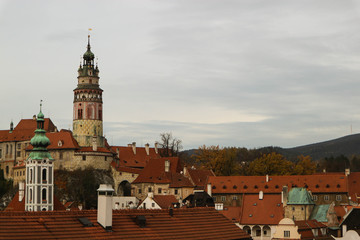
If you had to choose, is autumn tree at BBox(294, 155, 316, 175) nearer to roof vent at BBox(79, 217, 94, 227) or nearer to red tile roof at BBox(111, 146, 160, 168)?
red tile roof at BBox(111, 146, 160, 168)

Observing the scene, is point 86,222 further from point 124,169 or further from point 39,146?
point 124,169

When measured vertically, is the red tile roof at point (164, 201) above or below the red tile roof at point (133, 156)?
below

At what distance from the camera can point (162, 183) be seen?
339 ft

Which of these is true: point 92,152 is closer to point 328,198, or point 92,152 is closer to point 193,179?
point 193,179

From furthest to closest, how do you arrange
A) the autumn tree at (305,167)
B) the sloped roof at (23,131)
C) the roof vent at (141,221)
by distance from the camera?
1. the sloped roof at (23,131)
2. the autumn tree at (305,167)
3. the roof vent at (141,221)

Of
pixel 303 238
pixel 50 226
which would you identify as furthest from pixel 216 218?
pixel 303 238

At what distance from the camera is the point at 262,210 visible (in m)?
88.2

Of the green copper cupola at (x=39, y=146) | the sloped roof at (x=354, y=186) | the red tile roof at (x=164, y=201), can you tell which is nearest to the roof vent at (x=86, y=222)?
the red tile roof at (x=164, y=201)

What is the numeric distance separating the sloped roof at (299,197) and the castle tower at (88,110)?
3731cm

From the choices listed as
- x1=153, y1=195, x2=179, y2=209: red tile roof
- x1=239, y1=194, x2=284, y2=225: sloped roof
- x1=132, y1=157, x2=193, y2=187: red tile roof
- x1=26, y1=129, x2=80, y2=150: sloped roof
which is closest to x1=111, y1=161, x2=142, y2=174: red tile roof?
x1=132, y1=157, x2=193, y2=187: red tile roof

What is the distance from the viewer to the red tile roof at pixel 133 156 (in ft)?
401

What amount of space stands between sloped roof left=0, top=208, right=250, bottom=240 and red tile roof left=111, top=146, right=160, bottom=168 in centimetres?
8273

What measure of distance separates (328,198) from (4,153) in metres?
59.6

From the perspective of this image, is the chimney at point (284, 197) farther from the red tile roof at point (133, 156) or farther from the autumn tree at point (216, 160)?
the red tile roof at point (133, 156)
